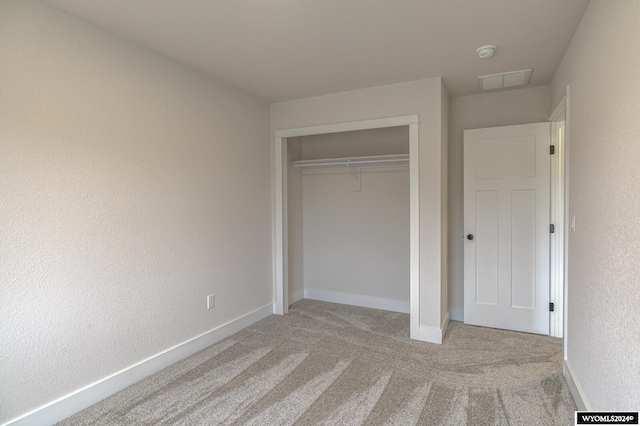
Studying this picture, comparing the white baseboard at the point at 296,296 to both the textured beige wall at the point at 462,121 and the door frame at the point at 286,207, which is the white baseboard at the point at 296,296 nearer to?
the door frame at the point at 286,207

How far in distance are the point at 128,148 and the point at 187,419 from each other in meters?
1.79

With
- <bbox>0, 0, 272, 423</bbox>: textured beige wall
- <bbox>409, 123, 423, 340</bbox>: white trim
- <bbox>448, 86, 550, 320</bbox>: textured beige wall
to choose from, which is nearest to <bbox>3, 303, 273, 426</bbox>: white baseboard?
<bbox>0, 0, 272, 423</bbox>: textured beige wall

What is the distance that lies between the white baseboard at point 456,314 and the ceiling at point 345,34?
2.34 meters

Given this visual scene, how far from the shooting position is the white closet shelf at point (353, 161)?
381 cm

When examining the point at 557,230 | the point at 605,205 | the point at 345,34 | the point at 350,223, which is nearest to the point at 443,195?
the point at 557,230

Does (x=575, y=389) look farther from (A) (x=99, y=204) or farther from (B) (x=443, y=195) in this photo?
(A) (x=99, y=204)

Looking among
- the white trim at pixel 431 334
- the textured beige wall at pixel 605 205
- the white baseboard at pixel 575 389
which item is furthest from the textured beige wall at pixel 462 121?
the white baseboard at pixel 575 389

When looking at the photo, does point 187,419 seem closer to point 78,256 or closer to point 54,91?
point 78,256

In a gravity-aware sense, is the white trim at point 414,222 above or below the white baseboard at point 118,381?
above

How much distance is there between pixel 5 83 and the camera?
6.05ft

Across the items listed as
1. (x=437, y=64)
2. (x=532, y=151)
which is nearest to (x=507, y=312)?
(x=532, y=151)

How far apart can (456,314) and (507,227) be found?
42.2 inches

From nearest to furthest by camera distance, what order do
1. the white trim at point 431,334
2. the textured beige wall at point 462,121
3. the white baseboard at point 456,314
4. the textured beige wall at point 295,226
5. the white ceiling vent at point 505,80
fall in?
1. the white ceiling vent at point 505,80
2. the white trim at point 431,334
3. the textured beige wall at point 462,121
4. the white baseboard at point 456,314
5. the textured beige wall at point 295,226

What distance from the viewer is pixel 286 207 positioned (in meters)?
4.03
